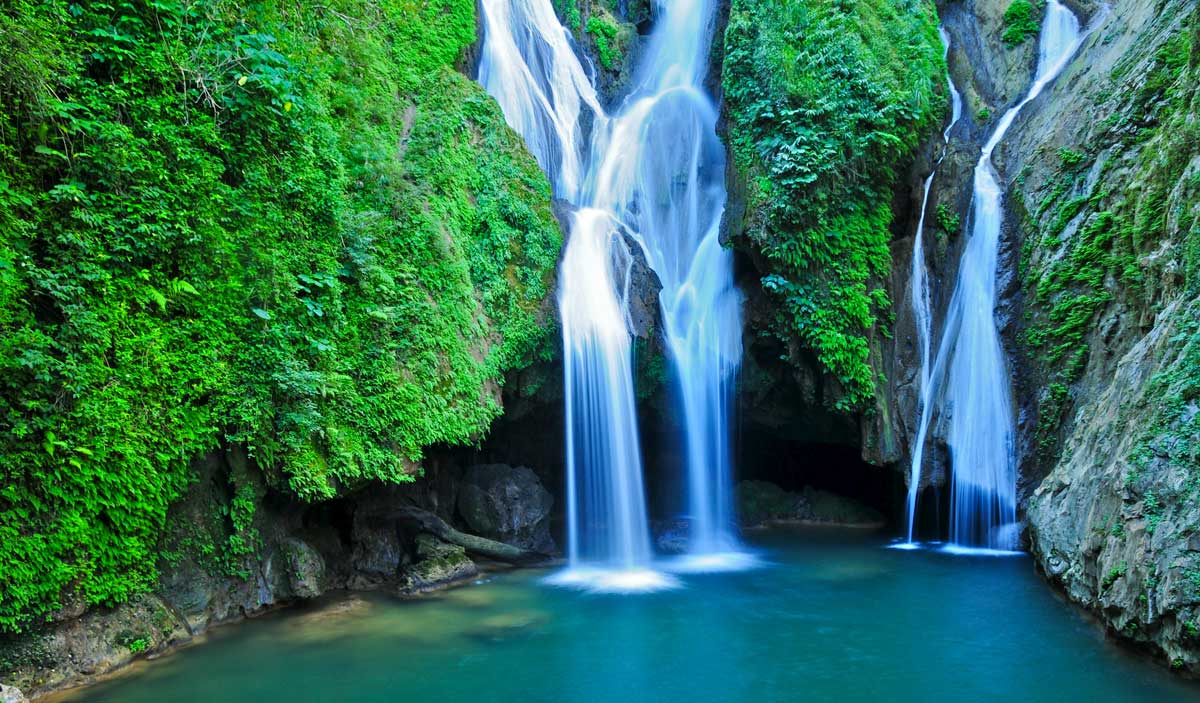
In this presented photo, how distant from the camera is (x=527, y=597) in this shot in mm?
9672

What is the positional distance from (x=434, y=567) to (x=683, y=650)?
3809 mm

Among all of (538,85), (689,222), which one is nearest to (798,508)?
(689,222)

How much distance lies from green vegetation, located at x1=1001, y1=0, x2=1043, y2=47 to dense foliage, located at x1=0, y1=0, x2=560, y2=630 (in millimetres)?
12705

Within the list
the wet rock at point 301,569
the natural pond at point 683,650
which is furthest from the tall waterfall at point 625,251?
the wet rock at point 301,569

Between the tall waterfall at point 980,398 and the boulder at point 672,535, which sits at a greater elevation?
the tall waterfall at point 980,398

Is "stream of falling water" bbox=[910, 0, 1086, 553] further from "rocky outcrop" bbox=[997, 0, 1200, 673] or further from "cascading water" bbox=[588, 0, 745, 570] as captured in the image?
"cascading water" bbox=[588, 0, 745, 570]

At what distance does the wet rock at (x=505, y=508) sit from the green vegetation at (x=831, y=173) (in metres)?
5.10

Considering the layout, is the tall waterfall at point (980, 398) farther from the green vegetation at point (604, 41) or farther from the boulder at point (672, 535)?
the green vegetation at point (604, 41)

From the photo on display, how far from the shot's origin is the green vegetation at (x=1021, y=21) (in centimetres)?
1623

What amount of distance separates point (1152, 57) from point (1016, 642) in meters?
8.86

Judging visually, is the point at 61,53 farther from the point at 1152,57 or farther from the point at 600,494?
the point at 1152,57

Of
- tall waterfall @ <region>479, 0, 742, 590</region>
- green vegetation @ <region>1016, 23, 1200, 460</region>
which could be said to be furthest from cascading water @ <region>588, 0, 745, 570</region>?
green vegetation @ <region>1016, 23, 1200, 460</region>

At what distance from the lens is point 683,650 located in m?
7.97

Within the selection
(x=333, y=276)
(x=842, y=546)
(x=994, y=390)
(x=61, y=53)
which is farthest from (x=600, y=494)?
(x=61, y=53)
